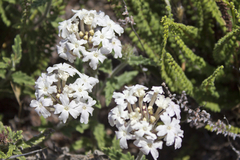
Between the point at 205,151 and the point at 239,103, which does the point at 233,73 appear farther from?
the point at 205,151

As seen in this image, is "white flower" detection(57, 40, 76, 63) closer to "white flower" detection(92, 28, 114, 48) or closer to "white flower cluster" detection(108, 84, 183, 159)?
"white flower" detection(92, 28, 114, 48)

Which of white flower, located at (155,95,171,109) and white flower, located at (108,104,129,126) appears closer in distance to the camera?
white flower, located at (108,104,129,126)

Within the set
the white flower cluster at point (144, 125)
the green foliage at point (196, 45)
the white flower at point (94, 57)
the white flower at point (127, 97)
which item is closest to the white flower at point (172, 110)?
the white flower cluster at point (144, 125)

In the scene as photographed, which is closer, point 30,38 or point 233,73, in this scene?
point 233,73

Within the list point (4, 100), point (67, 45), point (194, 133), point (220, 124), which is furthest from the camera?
point (4, 100)

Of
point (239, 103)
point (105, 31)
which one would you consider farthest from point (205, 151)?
point (105, 31)

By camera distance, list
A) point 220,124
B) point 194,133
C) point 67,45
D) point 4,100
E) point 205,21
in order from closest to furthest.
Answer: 1. point 67,45
2. point 220,124
3. point 205,21
4. point 194,133
5. point 4,100

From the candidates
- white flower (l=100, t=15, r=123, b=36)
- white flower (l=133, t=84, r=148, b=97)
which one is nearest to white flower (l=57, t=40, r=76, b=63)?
white flower (l=100, t=15, r=123, b=36)
